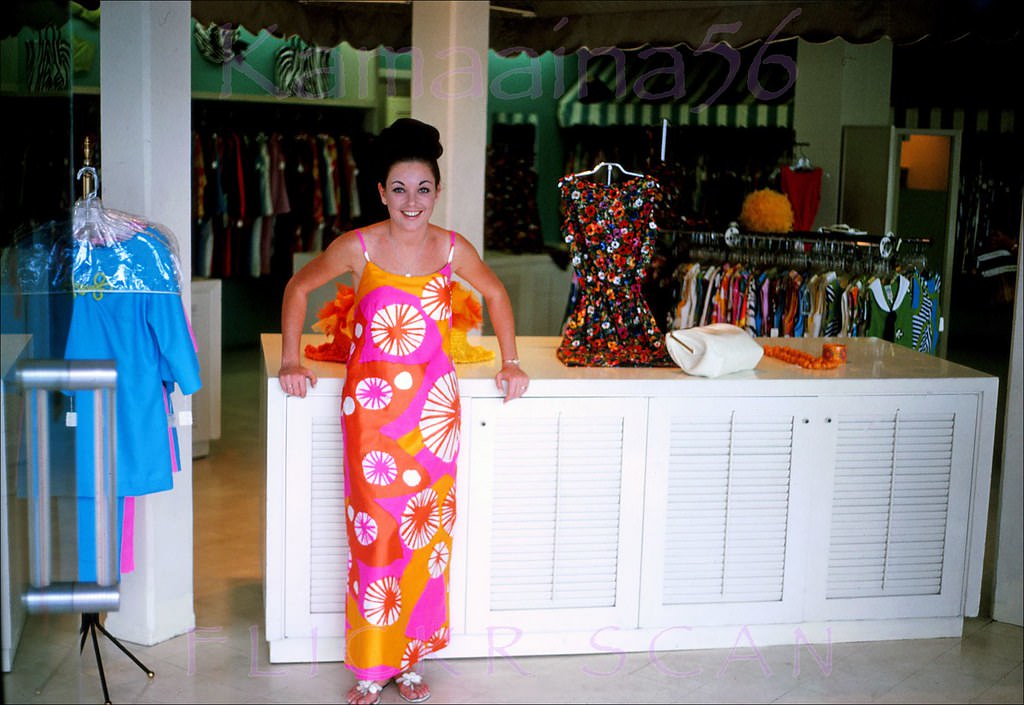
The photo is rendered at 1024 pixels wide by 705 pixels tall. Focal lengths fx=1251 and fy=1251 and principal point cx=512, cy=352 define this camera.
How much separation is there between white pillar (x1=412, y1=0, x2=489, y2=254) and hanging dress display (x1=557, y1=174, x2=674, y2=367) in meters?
1.12

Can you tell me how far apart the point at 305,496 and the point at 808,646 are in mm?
1774

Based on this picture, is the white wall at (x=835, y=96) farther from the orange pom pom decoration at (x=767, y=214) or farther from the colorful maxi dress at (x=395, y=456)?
the colorful maxi dress at (x=395, y=456)

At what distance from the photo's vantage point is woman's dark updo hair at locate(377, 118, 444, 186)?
11.6 ft

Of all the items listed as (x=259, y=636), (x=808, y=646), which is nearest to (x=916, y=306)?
(x=808, y=646)

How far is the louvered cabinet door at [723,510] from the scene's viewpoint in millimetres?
4016

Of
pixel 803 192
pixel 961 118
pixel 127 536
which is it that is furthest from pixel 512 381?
pixel 961 118

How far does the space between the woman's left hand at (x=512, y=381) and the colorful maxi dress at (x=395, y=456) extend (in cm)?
22

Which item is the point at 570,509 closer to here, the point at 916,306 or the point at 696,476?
the point at 696,476

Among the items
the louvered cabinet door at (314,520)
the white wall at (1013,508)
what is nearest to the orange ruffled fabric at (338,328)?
the louvered cabinet door at (314,520)

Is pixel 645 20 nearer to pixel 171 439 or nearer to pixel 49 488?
pixel 171 439

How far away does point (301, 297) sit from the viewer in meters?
3.63

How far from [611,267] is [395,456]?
1.01 meters

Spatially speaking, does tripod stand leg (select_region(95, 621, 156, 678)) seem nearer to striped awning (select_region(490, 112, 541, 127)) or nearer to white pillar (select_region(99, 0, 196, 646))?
white pillar (select_region(99, 0, 196, 646))

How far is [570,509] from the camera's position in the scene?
397 centimetres
